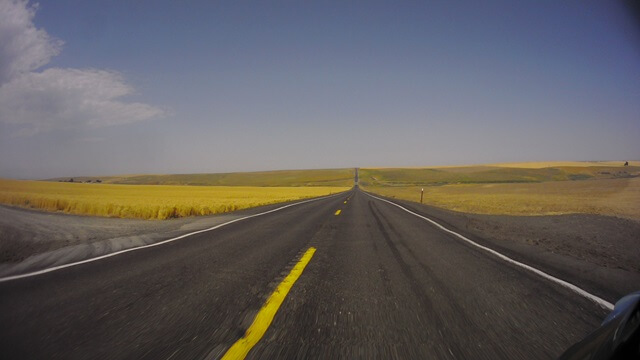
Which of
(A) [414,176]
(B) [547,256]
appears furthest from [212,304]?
(A) [414,176]

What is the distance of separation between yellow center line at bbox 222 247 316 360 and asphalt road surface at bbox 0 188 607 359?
7 centimetres

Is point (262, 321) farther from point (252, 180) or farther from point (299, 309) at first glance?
point (252, 180)

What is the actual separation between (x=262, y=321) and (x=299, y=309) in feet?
1.59

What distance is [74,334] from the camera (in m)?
2.71

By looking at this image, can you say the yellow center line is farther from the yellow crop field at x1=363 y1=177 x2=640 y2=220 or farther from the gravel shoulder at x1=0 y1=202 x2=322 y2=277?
the yellow crop field at x1=363 y1=177 x2=640 y2=220

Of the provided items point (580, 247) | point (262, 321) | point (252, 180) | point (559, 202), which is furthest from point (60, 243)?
point (252, 180)

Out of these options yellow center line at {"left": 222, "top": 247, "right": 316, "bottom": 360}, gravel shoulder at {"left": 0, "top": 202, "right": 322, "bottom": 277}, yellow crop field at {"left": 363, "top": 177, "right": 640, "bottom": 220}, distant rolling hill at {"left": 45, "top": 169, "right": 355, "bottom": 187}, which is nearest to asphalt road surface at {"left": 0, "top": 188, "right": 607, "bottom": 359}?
yellow center line at {"left": 222, "top": 247, "right": 316, "bottom": 360}

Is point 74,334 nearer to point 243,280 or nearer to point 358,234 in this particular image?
point 243,280

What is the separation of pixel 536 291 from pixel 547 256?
2868mm

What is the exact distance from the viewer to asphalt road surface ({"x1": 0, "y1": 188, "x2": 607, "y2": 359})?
249 centimetres

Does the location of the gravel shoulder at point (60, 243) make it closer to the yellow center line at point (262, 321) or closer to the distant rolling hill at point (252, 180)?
the yellow center line at point (262, 321)

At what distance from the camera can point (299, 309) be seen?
10.7ft

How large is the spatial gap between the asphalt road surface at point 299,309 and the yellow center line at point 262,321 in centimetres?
7

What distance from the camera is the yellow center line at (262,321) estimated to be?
7.75ft
